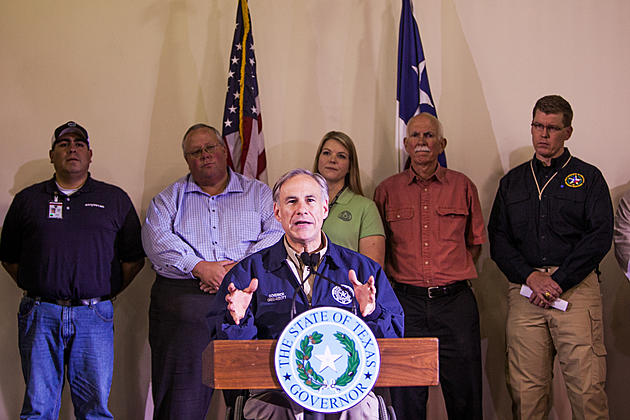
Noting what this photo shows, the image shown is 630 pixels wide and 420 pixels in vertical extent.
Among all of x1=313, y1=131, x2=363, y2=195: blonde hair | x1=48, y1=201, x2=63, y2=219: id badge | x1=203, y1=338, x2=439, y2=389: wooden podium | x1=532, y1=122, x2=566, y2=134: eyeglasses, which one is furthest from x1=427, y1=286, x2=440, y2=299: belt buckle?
x1=48, y1=201, x2=63, y2=219: id badge

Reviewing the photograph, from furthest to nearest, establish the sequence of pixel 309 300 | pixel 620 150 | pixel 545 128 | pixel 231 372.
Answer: pixel 620 150 → pixel 545 128 → pixel 309 300 → pixel 231 372

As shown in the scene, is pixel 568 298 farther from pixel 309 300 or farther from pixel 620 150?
pixel 309 300

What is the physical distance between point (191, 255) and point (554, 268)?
2.03m

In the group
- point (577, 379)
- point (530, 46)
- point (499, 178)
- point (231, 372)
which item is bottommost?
point (577, 379)

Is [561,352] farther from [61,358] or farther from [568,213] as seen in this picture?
[61,358]

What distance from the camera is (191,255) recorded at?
341 centimetres

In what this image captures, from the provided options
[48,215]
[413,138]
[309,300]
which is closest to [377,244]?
[413,138]

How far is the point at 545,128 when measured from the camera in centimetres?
361

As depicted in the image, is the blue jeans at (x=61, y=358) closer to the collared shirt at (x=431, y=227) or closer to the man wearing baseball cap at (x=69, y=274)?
the man wearing baseball cap at (x=69, y=274)

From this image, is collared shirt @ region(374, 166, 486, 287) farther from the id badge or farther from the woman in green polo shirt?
the id badge

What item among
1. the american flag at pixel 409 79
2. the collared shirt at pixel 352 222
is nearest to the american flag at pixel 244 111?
the collared shirt at pixel 352 222

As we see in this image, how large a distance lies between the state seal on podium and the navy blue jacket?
283 millimetres

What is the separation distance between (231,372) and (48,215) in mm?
2398

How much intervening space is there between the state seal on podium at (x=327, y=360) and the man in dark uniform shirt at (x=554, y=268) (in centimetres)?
210
